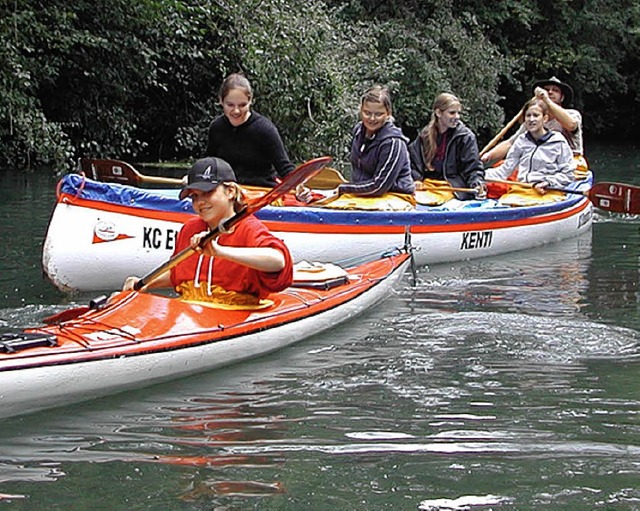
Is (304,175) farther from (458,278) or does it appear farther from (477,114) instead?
(477,114)

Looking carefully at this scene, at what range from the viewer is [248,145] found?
8.20m

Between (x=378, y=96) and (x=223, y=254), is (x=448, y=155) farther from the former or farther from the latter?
(x=223, y=254)

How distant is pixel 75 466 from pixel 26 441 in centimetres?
35

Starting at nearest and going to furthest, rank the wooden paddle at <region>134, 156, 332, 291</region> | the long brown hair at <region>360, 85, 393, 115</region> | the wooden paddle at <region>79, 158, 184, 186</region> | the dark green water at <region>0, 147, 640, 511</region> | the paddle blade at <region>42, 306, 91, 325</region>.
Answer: the dark green water at <region>0, 147, 640, 511</region> → the wooden paddle at <region>134, 156, 332, 291</region> → the paddle blade at <region>42, 306, 91, 325</region> → the long brown hair at <region>360, 85, 393, 115</region> → the wooden paddle at <region>79, 158, 184, 186</region>

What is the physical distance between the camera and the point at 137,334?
5230mm

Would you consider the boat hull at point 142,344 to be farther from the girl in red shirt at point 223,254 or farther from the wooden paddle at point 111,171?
the wooden paddle at point 111,171

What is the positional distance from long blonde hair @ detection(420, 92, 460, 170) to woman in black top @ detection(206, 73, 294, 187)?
202 centimetres

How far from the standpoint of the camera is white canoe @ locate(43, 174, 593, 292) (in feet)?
24.6

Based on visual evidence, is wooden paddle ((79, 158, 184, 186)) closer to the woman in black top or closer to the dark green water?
the woman in black top

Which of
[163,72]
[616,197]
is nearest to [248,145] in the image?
[616,197]

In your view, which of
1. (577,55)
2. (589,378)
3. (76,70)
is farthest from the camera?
(577,55)

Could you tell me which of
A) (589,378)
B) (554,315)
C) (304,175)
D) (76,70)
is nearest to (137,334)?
(304,175)

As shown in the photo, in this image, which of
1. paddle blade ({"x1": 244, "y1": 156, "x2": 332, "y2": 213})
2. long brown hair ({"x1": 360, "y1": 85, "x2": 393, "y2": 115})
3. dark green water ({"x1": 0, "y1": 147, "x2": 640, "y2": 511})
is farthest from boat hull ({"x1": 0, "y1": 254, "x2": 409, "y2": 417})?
long brown hair ({"x1": 360, "y1": 85, "x2": 393, "y2": 115})

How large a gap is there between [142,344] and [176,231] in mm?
2612
